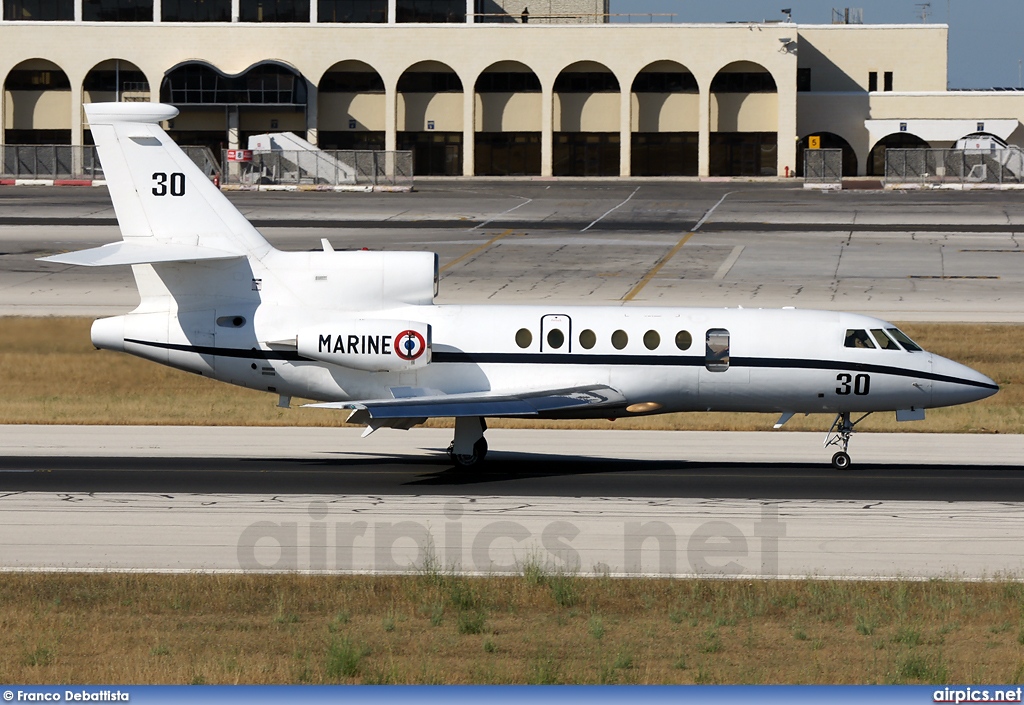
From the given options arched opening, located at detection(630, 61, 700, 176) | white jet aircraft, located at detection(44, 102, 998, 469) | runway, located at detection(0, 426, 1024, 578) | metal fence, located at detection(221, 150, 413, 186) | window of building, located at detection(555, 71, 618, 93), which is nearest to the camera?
runway, located at detection(0, 426, 1024, 578)

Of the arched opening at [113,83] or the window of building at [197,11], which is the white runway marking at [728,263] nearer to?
the arched opening at [113,83]

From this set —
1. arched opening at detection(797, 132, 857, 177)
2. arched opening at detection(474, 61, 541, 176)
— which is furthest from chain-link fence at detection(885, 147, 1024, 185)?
arched opening at detection(474, 61, 541, 176)

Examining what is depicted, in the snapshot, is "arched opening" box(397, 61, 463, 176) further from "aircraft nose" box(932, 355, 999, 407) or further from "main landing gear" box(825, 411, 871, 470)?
"aircraft nose" box(932, 355, 999, 407)

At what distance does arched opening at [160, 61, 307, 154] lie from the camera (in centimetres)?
11000

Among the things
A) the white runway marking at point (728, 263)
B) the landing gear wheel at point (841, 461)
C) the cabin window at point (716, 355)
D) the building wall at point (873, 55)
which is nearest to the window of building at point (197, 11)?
the building wall at point (873, 55)

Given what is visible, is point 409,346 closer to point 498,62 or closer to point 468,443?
point 468,443

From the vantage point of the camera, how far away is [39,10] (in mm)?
116250

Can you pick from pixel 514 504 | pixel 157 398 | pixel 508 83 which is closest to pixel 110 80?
pixel 508 83

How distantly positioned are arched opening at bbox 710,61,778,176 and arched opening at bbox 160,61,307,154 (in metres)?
33.6

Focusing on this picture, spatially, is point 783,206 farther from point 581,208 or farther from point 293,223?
point 293,223

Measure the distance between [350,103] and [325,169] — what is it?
63.9 ft

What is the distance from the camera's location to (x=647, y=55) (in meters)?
110

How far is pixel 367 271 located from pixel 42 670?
46.3 feet

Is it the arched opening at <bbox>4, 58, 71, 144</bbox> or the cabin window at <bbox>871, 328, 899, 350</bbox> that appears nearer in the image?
the cabin window at <bbox>871, 328, 899, 350</bbox>
